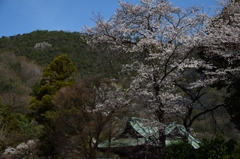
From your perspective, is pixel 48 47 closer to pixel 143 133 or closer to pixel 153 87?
pixel 143 133

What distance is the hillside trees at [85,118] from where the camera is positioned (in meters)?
13.4

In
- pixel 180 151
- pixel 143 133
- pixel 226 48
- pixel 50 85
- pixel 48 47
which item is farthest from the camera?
pixel 48 47

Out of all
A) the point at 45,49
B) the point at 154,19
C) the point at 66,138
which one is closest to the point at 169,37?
the point at 154,19

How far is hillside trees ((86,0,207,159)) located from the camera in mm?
9758

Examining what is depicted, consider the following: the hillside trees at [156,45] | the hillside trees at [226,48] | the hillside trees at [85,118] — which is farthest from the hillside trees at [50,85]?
the hillside trees at [226,48]

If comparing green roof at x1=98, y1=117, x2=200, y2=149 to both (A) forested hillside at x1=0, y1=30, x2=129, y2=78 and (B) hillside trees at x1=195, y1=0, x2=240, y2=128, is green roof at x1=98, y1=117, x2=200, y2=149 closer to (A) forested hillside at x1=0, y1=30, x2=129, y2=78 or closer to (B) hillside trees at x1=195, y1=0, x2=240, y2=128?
(B) hillside trees at x1=195, y1=0, x2=240, y2=128

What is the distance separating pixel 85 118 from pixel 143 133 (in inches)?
116

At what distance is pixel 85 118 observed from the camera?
45.7ft

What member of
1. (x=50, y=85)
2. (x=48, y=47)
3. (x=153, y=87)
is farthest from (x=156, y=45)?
(x=48, y=47)

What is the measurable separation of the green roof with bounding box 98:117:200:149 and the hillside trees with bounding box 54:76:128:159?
52 centimetres

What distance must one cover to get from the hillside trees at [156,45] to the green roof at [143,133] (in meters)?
0.40

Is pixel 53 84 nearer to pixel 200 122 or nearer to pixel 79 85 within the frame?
pixel 79 85

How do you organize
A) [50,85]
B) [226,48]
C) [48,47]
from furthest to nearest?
[48,47] < [50,85] < [226,48]

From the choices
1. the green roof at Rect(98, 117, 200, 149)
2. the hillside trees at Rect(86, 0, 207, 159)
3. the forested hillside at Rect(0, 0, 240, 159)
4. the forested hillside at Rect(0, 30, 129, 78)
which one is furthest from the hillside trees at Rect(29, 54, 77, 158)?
the hillside trees at Rect(86, 0, 207, 159)
